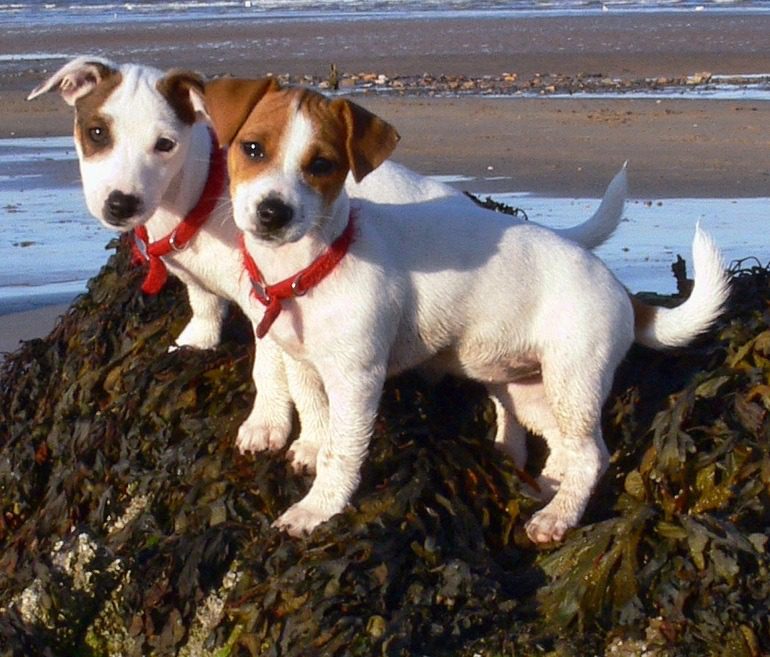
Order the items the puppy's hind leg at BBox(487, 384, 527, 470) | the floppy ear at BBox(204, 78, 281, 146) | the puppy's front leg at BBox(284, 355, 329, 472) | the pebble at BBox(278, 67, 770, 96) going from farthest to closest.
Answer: the pebble at BBox(278, 67, 770, 96)
the puppy's hind leg at BBox(487, 384, 527, 470)
the puppy's front leg at BBox(284, 355, 329, 472)
the floppy ear at BBox(204, 78, 281, 146)

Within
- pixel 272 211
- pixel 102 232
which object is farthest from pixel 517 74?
pixel 272 211

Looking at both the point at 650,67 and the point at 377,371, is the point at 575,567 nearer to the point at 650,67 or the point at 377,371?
the point at 377,371

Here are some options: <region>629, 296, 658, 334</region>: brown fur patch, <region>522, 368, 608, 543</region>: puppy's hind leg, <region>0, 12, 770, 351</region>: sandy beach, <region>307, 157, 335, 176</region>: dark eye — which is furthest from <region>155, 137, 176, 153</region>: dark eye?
<region>0, 12, 770, 351</region>: sandy beach

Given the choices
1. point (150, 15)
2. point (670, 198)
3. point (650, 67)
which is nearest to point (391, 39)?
point (650, 67)

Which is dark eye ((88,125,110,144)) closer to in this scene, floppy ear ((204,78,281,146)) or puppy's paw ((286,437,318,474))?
floppy ear ((204,78,281,146))

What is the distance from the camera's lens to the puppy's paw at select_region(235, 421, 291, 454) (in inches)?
203

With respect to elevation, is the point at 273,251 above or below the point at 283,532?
above

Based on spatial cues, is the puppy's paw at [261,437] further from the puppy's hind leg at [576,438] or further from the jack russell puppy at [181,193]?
the puppy's hind leg at [576,438]

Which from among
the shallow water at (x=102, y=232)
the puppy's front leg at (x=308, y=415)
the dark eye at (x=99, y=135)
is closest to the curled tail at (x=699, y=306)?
the puppy's front leg at (x=308, y=415)

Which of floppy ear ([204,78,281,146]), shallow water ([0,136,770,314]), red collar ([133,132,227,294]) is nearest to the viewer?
floppy ear ([204,78,281,146])

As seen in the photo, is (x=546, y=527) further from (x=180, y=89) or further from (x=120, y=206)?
(x=180, y=89)

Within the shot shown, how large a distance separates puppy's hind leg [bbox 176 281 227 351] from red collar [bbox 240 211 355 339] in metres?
1.04

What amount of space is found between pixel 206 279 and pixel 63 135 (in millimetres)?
11615

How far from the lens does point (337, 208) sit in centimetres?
468
